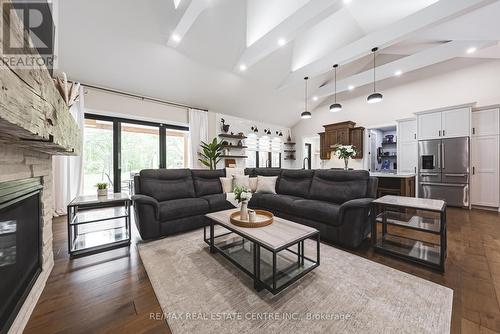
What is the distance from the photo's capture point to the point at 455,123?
438 centimetres

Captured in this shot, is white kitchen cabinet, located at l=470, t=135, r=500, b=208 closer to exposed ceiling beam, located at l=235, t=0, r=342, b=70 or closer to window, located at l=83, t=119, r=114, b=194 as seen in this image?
exposed ceiling beam, located at l=235, t=0, r=342, b=70

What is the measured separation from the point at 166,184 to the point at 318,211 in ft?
8.03

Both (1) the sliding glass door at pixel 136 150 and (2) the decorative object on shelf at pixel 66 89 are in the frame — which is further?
(1) the sliding glass door at pixel 136 150

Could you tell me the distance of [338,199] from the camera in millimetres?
2949

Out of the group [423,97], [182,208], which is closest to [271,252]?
[182,208]

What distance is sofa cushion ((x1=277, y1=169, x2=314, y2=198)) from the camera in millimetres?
3488

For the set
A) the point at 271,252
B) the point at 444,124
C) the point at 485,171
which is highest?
the point at 444,124

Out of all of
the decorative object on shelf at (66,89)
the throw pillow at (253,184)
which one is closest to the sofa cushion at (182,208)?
the throw pillow at (253,184)

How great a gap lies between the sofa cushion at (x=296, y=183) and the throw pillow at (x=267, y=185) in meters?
0.12

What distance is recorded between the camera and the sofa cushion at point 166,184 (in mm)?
3105

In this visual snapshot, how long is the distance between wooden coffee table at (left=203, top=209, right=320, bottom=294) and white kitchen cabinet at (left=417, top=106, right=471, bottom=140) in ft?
15.2

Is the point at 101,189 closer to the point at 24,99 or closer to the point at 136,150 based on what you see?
the point at 24,99

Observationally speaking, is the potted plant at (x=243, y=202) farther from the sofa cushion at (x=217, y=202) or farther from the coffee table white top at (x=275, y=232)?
the sofa cushion at (x=217, y=202)

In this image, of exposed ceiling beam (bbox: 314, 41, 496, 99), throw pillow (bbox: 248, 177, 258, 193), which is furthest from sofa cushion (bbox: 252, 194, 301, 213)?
exposed ceiling beam (bbox: 314, 41, 496, 99)
